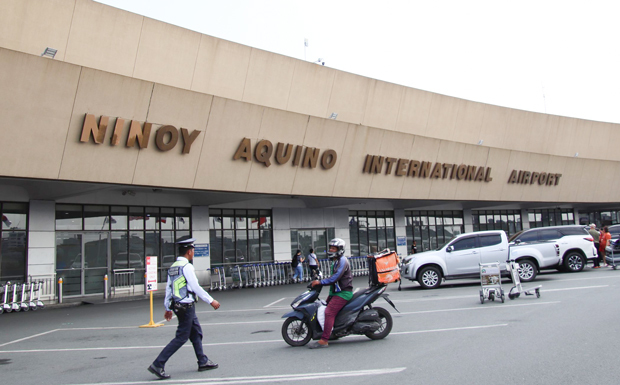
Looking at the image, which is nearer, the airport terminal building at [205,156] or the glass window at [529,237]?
the airport terminal building at [205,156]

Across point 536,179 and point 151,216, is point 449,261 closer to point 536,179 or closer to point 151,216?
point 151,216

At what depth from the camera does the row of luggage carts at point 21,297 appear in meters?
16.9

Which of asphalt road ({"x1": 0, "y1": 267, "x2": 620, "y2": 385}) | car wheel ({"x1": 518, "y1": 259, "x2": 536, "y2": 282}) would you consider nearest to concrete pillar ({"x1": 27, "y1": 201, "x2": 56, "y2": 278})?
asphalt road ({"x1": 0, "y1": 267, "x2": 620, "y2": 385})

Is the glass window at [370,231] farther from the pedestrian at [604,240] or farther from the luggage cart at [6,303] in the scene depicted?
the luggage cart at [6,303]

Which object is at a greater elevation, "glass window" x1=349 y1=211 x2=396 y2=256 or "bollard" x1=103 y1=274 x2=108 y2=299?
"glass window" x1=349 y1=211 x2=396 y2=256

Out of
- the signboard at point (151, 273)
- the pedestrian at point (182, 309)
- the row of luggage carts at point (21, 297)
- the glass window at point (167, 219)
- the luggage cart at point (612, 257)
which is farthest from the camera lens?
the glass window at point (167, 219)

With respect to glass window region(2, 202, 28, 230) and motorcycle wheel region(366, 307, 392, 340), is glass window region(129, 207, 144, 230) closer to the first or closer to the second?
glass window region(2, 202, 28, 230)

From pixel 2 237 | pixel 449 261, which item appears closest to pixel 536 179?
pixel 449 261

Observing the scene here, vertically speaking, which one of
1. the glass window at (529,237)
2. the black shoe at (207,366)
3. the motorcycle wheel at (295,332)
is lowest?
the black shoe at (207,366)

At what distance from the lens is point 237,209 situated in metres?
25.5

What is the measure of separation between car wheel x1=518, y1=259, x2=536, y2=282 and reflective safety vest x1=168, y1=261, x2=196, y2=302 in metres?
14.4

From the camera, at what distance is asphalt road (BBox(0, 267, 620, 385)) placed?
6.59 meters

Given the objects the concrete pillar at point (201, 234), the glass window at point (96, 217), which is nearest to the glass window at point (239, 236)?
the concrete pillar at point (201, 234)

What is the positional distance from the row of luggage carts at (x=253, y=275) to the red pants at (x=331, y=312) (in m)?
14.8
